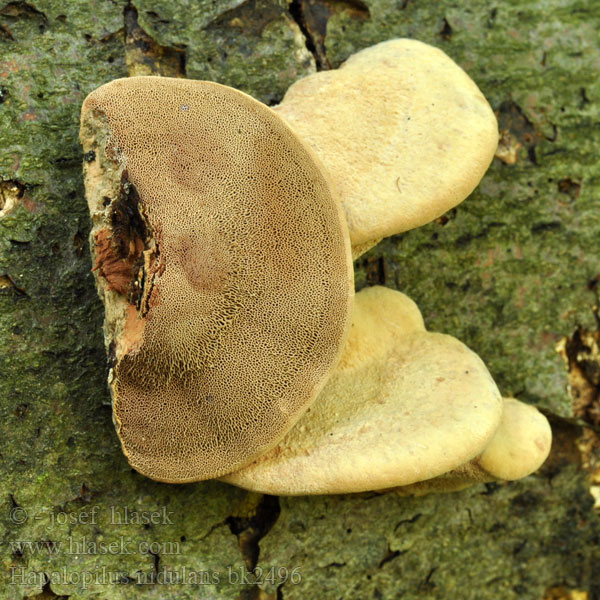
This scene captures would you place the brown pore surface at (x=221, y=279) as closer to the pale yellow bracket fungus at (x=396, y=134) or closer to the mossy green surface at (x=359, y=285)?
the pale yellow bracket fungus at (x=396, y=134)

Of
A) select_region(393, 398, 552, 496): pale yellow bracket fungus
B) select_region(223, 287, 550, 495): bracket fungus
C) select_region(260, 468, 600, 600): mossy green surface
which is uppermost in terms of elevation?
select_region(223, 287, 550, 495): bracket fungus

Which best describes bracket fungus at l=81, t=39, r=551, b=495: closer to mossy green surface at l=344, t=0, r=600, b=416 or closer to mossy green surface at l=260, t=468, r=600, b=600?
mossy green surface at l=260, t=468, r=600, b=600

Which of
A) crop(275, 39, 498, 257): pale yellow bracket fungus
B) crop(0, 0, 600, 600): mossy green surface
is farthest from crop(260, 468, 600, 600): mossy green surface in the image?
crop(275, 39, 498, 257): pale yellow bracket fungus

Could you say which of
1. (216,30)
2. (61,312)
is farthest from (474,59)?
(61,312)

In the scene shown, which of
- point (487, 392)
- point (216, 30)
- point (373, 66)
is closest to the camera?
point (487, 392)

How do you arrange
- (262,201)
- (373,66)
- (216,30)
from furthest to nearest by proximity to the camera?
(216,30)
(373,66)
(262,201)

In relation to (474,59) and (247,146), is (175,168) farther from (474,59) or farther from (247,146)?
(474,59)

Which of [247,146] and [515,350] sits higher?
[247,146]
